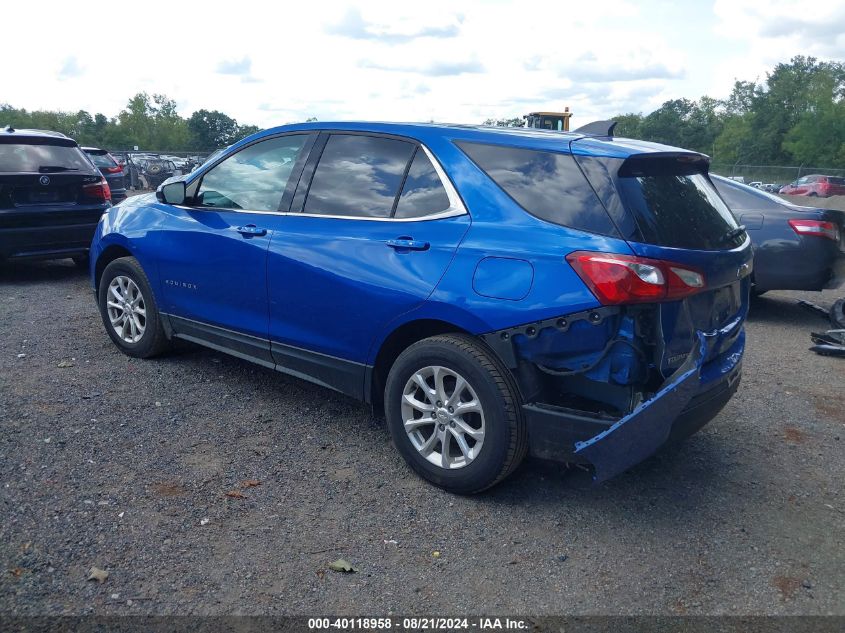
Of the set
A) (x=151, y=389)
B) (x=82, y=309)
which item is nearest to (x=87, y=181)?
(x=82, y=309)

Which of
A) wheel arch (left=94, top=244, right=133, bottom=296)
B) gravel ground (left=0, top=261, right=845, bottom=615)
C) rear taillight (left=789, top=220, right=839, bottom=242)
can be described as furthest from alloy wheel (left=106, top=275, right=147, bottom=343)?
rear taillight (left=789, top=220, right=839, bottom=242)

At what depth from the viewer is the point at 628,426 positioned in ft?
10.4

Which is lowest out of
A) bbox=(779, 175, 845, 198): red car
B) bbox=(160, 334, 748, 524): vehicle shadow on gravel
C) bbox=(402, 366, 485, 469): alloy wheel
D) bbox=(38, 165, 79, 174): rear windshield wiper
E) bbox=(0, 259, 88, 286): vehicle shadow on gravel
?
bbox=(779, 175, 845, 198): red car

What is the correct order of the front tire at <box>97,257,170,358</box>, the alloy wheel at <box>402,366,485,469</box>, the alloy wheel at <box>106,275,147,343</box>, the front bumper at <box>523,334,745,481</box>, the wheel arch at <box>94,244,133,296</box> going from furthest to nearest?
the wheel arch at <box>94,244,133,296</box>, the alloy wheel at <box>106,275,147,343</box>, the front tire at <box>97,257,170,358</box>, the alloy wheel at <box>402,366,485,469</box>, the front bumper at <box>523,334,745,481</box>

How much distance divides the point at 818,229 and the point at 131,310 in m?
6.59

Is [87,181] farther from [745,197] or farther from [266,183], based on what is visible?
[745,197]

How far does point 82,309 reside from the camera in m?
7.57

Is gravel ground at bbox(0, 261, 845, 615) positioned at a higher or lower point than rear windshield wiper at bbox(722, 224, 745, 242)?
lower

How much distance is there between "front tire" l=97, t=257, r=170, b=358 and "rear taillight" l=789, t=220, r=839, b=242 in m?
6.26

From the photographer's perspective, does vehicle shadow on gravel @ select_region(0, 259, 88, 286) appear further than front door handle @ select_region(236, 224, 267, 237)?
Yes

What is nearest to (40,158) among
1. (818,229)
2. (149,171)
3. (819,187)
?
(818,229)

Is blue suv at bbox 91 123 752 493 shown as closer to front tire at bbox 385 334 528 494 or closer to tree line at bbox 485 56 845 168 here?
front tire at bbox 385 334 528 494

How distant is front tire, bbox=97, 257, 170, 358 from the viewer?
5543mm

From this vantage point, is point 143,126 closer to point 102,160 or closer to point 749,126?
point 749,126
